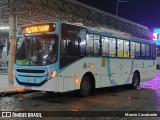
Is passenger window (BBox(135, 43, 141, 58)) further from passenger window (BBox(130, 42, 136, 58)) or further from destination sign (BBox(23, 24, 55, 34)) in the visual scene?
destination sign (BBox(23, 24, 55, 34))

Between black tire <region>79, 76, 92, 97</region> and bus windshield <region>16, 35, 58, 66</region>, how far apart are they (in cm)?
218

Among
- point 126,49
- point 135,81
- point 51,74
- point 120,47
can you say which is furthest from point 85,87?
point 135,81

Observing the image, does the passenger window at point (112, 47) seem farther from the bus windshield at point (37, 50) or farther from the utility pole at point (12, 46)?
the utility pole at point (12, 46)

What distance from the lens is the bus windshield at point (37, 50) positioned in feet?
38.2

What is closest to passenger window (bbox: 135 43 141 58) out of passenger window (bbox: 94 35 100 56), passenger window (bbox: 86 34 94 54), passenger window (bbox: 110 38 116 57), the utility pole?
passenger window (bbox: 110 38 116 57)

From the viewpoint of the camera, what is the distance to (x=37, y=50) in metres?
12.0

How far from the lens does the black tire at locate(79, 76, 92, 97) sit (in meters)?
13.1

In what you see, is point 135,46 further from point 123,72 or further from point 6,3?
point 6,3

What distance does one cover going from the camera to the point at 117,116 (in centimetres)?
927

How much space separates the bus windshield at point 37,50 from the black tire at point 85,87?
2175 mm

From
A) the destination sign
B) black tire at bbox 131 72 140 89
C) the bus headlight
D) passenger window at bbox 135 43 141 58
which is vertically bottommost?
black tire at bbox 131 72 140 89

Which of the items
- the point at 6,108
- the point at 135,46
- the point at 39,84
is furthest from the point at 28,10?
the point at 6,108

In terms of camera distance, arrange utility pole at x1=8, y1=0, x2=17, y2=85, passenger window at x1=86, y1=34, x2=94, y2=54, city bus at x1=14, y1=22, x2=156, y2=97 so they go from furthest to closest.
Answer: utility pole at x1=8, y1=0, x2=17, y2=85, passenger window at x1=86, y1=34, x2=94, y2=54, city bus at x1=14, y1=22, x2=156, y2=97

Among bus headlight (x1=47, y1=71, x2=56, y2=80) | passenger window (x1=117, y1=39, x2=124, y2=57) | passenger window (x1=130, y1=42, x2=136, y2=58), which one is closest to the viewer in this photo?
bus headlight (x1=47, y1=71, x2=56, y2=80)
